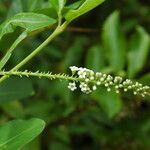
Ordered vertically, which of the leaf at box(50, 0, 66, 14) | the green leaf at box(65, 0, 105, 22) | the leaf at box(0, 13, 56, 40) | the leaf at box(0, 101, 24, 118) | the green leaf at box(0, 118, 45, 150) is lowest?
the green leaf at box(0, 118, 45, 150)

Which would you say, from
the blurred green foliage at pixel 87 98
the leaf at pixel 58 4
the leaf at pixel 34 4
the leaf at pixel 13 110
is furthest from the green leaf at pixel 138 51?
the leaf at pixel 58 4

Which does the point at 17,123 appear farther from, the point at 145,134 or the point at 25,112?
the point at 145,134

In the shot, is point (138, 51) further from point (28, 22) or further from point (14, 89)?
point (28, 22)

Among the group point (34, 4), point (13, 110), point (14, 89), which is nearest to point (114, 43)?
point (13, 110)

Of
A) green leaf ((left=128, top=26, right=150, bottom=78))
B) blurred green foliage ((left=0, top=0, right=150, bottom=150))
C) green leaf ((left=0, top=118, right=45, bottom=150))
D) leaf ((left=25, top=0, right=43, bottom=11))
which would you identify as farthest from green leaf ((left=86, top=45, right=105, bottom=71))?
green leaf ((left=0, top=118, right=45, bottom=150))

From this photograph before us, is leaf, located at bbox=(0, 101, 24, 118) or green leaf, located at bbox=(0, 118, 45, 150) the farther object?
leaf, located at bbox=(0, 101, 24, 118)

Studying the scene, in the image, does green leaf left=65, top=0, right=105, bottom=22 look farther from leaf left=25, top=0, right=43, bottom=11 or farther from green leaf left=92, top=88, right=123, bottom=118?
green leaf left=92, top=88, right=123, bottom=118

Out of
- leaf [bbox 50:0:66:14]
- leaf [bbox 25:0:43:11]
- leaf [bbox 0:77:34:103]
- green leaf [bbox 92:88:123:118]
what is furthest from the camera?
green leaf [bbox 92:88:123:118]
